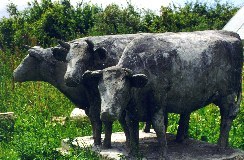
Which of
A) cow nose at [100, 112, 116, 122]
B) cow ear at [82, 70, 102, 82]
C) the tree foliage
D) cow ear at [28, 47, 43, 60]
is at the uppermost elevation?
the tree foliage

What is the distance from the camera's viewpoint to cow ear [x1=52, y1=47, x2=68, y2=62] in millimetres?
7242

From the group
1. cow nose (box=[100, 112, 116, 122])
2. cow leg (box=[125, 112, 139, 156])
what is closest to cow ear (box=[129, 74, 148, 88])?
cow nose (box=[100, 112, 116, 122])

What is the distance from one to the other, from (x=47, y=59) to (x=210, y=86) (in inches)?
105

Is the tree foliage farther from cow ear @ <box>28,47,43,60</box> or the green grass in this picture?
cow ear @ <box>28,47,43,60</box>

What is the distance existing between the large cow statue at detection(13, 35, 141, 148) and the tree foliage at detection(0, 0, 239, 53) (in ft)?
38.4

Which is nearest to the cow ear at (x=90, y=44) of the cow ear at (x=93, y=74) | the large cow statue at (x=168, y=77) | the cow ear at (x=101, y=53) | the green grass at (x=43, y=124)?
the cow ear at (x=101, y=53)

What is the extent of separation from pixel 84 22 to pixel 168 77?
16.7 m

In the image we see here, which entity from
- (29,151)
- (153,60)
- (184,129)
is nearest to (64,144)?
(29,151)

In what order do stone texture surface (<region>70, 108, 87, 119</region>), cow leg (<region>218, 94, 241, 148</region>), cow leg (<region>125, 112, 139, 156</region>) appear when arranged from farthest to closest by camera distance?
stone texture surface (<region>70, 108, 87, 119</region>)
cow leg (<region>218, 94, 241, 148</region>)
cow leg (<region>125, 112, 139, 156</region>)

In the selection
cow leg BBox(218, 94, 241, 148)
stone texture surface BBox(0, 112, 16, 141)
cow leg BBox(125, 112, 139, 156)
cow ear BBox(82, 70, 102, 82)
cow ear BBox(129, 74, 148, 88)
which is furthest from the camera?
stone texture surface BBox(0, 112, 16, 141)

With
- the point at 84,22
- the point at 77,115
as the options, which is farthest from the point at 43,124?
the point at 84,22

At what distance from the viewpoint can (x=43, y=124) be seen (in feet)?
31.7

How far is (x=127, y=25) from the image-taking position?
2250 cm

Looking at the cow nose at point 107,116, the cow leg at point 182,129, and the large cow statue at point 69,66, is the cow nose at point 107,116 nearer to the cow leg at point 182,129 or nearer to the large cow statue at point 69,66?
the large cow statue at point 69,66
